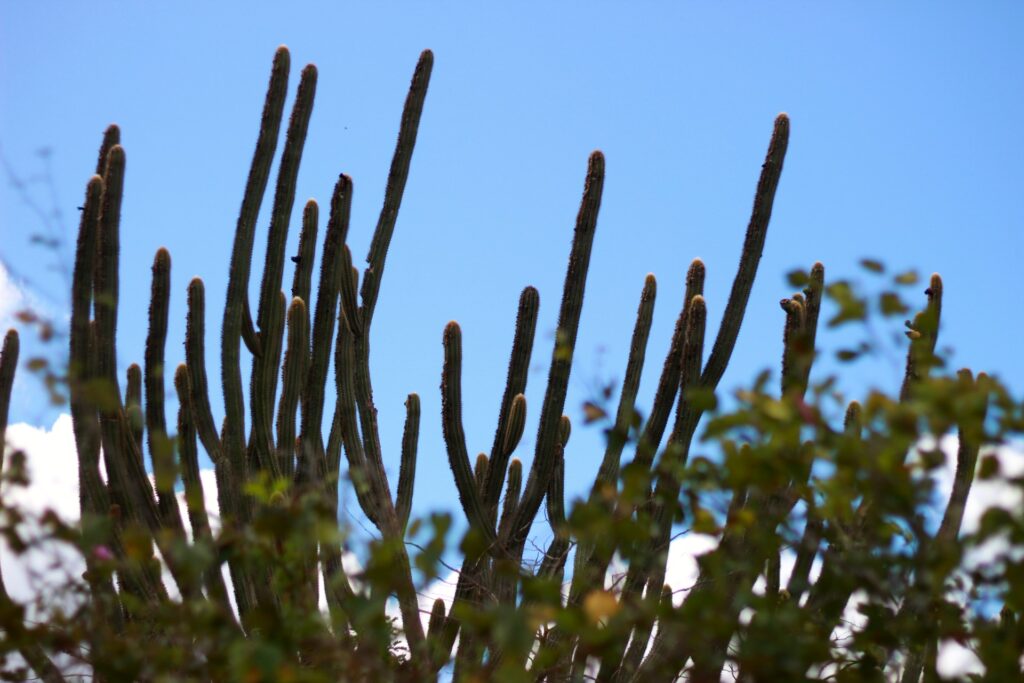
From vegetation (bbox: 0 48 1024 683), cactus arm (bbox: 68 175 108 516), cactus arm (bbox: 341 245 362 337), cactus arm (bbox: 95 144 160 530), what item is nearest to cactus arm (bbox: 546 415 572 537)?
vegetation (bbox: 0 48 1024 683)

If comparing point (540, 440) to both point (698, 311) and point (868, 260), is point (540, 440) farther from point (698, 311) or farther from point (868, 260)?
point (868, 260)

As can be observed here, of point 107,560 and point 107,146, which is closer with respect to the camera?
point 107,560

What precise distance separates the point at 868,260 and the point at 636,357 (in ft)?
16.0

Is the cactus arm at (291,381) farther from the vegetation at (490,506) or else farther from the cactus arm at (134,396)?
the cactus arm at (134,396)

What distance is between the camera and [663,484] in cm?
283

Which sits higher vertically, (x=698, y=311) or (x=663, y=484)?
(x=698, y=311)

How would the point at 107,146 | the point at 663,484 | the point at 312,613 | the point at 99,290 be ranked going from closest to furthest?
the point at 312,613 < the point at 663,484 < the point at 99,290 < the point at 107,146

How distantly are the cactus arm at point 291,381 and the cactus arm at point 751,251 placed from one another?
2.33 m

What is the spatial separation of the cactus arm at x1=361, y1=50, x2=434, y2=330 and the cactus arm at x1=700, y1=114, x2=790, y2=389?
84.4 inches

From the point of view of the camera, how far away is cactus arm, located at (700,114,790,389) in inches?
272

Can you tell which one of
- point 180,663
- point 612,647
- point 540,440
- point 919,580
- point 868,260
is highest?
point 540,440

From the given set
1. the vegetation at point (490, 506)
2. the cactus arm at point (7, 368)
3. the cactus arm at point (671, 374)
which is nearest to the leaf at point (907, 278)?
the vegetation at point (490, 506)

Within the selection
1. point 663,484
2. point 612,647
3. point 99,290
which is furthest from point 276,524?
point 99,290

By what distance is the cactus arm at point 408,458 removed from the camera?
7254 millimetres
